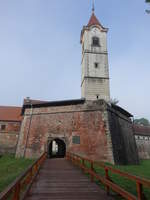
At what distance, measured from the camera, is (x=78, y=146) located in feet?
54.9

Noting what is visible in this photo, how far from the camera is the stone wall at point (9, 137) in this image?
90.6ft

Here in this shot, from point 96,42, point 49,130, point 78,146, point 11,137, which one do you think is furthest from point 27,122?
point 96,42

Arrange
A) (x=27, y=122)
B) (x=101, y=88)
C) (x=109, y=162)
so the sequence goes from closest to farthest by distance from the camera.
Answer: (x=109, y=162)
(x=27, y=122)
(x=101, y=88)

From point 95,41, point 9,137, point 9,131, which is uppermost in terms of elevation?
point 95,41

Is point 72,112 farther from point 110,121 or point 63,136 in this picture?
point 110,121

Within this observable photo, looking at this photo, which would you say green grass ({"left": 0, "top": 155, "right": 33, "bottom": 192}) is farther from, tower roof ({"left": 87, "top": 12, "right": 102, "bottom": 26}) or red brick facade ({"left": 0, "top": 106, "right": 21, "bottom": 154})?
tower roof ({"left": 87, "top": 12, "right": 102, "bottom": 26})

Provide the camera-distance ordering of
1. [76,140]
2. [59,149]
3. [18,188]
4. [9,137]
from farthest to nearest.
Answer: [9,137] < [59,149] < [76,140] < [18,188]

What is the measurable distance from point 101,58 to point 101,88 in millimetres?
4325

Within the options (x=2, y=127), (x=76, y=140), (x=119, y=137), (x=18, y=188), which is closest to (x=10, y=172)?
(x=76, y=140)

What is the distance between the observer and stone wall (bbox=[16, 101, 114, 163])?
16.3 meters

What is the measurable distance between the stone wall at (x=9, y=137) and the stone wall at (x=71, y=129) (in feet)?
33.2

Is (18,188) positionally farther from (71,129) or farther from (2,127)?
(2,127)

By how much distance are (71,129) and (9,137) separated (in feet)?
50.9

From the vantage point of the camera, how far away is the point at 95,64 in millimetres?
22188
